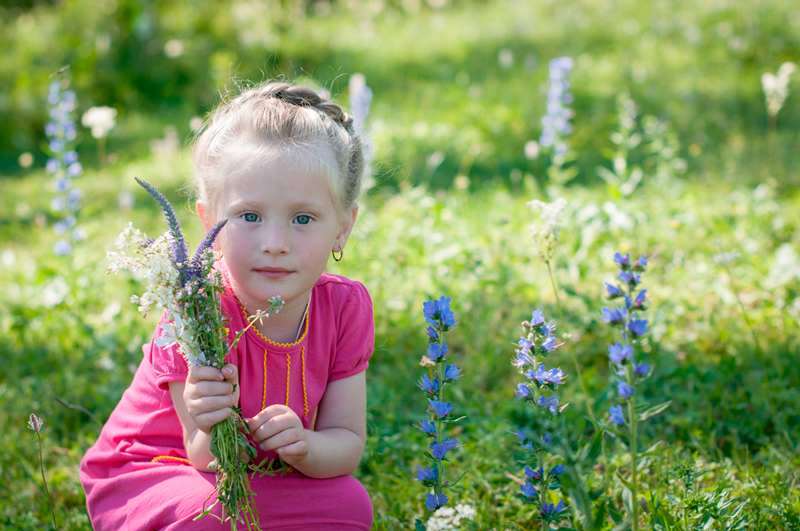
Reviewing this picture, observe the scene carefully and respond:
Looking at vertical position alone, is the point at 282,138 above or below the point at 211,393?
above

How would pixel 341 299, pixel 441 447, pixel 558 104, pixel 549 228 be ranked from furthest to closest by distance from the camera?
pixel 558 104, pixel 341 299, pixel 549 228, pixel 441 447

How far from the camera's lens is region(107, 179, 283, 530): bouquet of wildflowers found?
4.47 feet

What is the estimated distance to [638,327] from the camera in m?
1.27

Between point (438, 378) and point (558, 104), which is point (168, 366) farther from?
point (558, 104)

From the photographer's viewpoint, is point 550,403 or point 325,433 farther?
point 325,433

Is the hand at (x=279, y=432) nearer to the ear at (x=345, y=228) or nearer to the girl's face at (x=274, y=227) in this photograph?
the girl's face at (x=274, y=227)

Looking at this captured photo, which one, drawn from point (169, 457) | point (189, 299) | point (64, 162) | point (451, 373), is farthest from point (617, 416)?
point (64, 162)

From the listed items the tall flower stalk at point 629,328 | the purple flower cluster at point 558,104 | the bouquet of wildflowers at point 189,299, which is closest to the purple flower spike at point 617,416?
the tall flower stalk at point 629,328

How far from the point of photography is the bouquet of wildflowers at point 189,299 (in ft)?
4.47

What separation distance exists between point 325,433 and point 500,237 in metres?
2.29

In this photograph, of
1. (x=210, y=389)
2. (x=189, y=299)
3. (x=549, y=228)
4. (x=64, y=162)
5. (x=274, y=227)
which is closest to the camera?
(x=189, y=299)

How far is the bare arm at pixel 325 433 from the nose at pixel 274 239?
39 cm

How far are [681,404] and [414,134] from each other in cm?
362

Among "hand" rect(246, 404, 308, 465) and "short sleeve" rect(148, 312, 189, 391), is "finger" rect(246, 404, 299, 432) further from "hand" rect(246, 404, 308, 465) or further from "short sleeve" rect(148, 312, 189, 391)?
"short sleeve" rect(148, 312, 189, 391)
